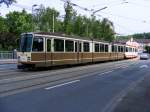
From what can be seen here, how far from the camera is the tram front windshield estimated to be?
3070cm

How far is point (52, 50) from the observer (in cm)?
3294

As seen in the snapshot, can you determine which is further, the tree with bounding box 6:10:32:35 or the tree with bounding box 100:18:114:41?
the tree with bounding box 6:10:32:35

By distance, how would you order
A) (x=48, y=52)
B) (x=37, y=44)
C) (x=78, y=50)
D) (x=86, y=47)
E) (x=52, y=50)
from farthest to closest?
1. (x=86, y=47)
2. (x=78, y=50)
3. (x=52, y=50)
4. (x=48, y=52)
5. (x=37, y=44)

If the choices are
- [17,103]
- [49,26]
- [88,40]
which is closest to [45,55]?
[88,40]

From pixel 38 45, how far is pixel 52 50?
2.05 m

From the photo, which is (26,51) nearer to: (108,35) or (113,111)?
(113,111)

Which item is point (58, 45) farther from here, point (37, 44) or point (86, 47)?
point (86, 47)

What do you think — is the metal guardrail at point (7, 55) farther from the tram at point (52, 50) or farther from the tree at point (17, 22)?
the tree at point (17, 22)

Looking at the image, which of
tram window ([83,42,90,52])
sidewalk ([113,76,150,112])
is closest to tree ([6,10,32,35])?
tram window ([83,42,90,52])

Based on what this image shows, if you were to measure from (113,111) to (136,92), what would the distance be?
18.5 feet

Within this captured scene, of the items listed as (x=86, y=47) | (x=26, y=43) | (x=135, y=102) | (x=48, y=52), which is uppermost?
(x=26, y=43)

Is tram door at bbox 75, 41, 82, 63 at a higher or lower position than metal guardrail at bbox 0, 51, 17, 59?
higher

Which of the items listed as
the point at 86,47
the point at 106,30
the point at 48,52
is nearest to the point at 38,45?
the point at 48,52

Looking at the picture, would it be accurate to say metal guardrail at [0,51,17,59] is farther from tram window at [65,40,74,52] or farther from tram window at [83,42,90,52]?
tram window at [65,40,74,52]
